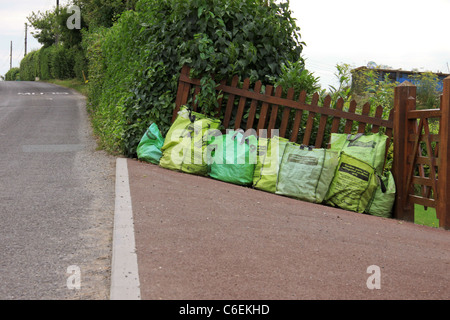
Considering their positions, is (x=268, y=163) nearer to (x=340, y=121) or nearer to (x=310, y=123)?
A: (x=310, y=123)

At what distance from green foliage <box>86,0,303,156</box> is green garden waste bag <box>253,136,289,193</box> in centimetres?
153

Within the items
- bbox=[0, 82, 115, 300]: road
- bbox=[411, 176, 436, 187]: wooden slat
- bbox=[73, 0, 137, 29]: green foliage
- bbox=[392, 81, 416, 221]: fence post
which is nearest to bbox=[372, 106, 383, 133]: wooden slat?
bbox=[392, 81, 416, 221]: fence post

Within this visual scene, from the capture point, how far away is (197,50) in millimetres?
8844

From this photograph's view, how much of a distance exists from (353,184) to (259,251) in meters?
3.20

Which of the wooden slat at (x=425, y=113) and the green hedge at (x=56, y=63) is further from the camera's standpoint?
the green hedge at (x=56, y=63)

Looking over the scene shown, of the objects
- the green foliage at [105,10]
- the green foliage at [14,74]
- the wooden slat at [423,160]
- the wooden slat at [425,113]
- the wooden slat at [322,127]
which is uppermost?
the green foliage at [105,10]

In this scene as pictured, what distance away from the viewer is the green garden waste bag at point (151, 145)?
869 centimetres

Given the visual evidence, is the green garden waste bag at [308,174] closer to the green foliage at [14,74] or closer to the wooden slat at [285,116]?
the wooden slat at [285,116]

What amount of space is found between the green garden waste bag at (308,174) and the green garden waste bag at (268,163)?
0.36ft

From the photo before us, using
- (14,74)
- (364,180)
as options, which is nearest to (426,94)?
(364,180)

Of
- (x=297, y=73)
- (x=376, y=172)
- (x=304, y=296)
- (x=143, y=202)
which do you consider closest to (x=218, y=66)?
(x=297, y=73)

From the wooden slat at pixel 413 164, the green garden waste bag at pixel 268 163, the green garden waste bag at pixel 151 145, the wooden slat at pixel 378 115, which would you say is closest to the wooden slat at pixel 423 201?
the wooden slat at pixel 413 164
